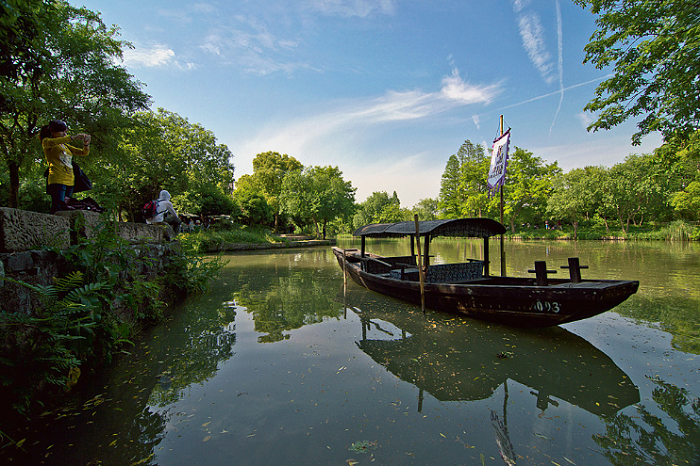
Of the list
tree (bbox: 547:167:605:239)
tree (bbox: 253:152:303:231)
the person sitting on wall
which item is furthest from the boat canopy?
tree (bbox: 547:167:605:239)

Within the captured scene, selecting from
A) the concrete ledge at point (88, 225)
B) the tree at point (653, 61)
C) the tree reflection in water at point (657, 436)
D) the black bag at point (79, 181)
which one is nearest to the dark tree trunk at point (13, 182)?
the concrete ledge at point (88, 225)

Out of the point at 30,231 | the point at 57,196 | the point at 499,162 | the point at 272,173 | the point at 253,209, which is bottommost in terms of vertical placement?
the point at 30,231

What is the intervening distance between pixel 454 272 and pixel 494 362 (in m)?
3.54

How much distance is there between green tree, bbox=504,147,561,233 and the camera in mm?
36188

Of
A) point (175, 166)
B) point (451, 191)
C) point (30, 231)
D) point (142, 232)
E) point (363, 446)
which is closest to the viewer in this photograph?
point (363, 446)

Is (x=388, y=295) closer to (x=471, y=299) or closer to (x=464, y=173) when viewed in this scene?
(x=471, y=299)

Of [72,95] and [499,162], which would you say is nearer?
[499,162]

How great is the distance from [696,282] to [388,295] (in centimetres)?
889

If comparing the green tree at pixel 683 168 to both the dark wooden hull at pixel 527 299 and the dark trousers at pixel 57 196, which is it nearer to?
the dark wooden hull at pixel 527 299

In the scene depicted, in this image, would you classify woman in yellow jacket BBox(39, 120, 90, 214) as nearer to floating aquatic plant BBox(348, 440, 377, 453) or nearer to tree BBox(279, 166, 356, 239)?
floating aquatic plant BBox(348, 440, 377, 453)

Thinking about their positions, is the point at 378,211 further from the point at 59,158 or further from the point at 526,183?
the point at 59,158

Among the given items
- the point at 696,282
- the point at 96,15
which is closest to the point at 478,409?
the point at 696,282

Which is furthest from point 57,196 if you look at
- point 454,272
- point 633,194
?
point 633,194

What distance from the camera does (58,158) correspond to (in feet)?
13.9
